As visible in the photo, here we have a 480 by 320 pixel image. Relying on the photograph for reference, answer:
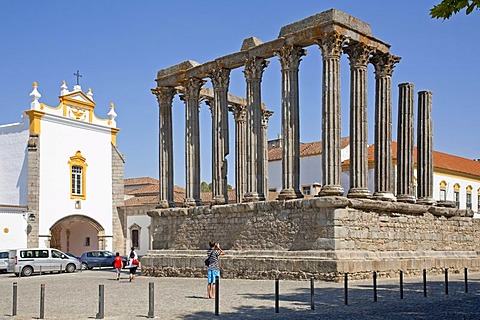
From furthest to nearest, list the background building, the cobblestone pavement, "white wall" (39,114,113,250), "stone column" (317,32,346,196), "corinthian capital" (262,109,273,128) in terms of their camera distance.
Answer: the background building
"white wall" (39,114,113,250)
"corinthian capital" (262,109,273,128)
"stone column" (317,32,346,196)
the cobblestone pavement

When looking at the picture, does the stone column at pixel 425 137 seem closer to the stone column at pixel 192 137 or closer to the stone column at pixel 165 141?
the stone column at pixel 192 137

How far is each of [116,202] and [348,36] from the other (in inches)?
1037

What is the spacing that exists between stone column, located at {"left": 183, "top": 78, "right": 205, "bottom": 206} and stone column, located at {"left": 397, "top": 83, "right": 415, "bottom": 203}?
7.98 m

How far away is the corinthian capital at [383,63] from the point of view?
78.6 feet

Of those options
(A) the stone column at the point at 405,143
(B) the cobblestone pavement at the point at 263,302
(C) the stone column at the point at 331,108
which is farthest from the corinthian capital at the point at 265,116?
(B) the cobblestone pavement at the point at 263,302

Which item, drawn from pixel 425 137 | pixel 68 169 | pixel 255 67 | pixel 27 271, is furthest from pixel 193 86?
pixel 68 169

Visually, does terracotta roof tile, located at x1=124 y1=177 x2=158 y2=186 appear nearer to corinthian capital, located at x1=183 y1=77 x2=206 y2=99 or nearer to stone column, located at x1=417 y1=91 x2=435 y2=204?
corinthian capital, located at x1=183 y1=77 x2=206 y2=99

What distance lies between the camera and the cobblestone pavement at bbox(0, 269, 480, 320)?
13.2 m

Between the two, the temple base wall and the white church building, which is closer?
the temple base wall

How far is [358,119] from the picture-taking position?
73.7 ft

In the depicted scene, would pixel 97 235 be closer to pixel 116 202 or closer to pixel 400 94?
pixel 116 202

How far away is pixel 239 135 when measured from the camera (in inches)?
1230

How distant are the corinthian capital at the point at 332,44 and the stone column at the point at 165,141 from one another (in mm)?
9138

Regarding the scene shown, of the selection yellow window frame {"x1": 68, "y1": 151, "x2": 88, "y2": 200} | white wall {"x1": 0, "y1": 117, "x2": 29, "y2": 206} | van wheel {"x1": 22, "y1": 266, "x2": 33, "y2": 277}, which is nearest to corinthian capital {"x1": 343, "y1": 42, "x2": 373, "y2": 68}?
van wheel {"x1": 22, "y1": 266, "x2": 33, "y2": 277}
